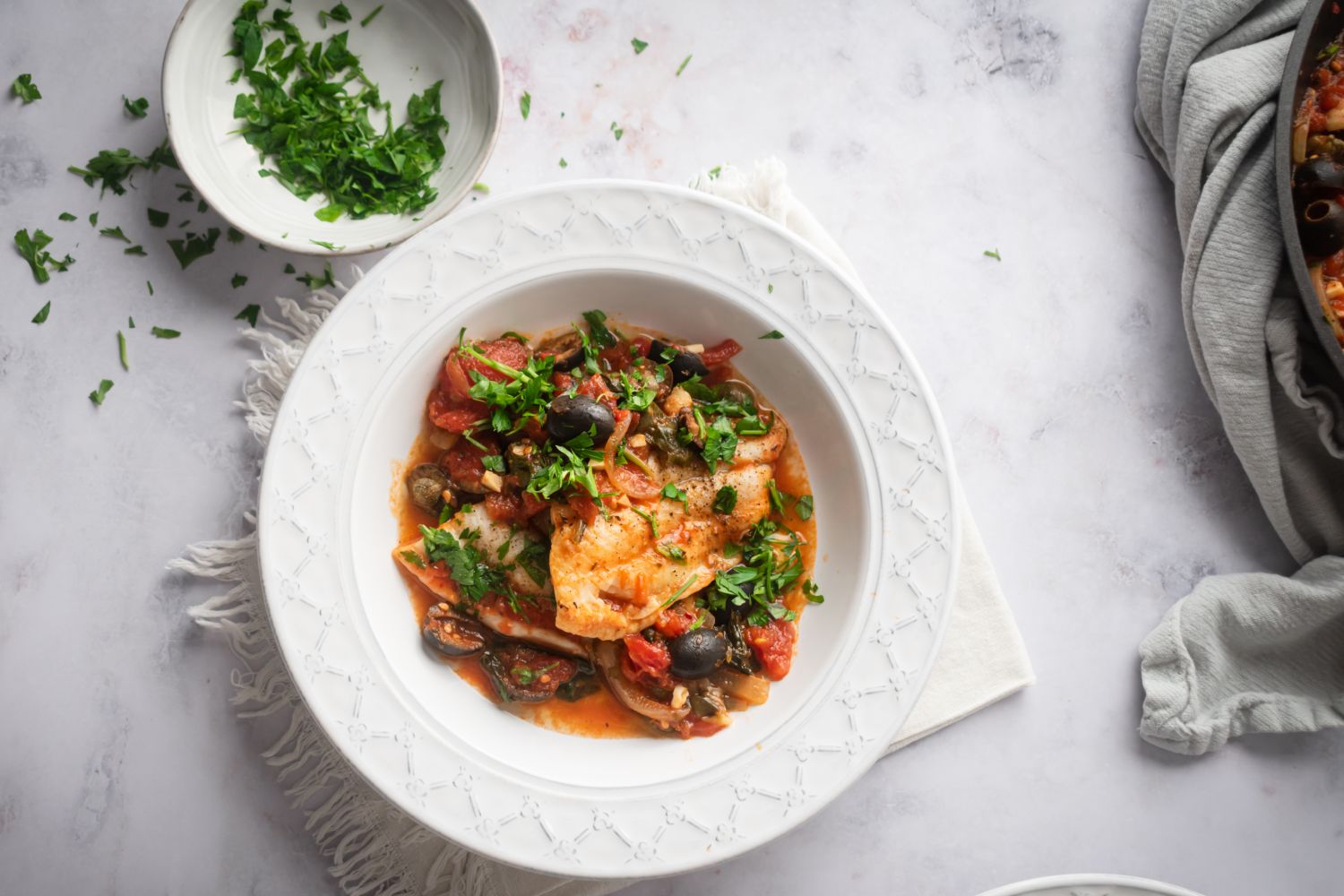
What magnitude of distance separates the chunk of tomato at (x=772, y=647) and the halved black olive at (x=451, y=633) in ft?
4.20

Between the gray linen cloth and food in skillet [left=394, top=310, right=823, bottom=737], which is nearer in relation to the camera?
food in skillet [left=394, top=310, right=823, bottom=737]

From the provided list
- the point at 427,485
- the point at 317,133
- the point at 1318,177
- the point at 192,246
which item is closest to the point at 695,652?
the point at 427,485

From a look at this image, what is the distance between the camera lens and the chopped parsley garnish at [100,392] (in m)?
4.60

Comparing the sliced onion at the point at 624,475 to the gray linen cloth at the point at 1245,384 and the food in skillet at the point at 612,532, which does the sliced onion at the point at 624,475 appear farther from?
the gray linen cloth at the point at 1245,384

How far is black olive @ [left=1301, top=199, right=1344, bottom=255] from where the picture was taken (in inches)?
172

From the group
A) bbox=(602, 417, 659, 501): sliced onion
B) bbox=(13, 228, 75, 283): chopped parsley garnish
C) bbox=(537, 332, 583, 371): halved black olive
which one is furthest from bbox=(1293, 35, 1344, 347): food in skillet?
bbox=(13, 228, 75, 283): chopped parsley garnish

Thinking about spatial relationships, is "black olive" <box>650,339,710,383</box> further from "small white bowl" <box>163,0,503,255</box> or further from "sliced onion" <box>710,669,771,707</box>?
"sliced onion" <box>710,669,771,707</box>

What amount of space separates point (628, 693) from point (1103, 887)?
2665mm

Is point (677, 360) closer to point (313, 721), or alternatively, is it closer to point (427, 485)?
point (427, 485)

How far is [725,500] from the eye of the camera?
14.0ft

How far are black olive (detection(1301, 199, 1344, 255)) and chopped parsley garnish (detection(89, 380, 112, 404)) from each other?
600cm

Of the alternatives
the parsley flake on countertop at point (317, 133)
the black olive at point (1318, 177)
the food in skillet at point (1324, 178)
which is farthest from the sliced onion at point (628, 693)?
the black olive at point (1318, 177)

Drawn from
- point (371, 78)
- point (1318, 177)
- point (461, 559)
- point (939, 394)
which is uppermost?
point (1318, 177)

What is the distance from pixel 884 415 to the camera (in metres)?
4.07
